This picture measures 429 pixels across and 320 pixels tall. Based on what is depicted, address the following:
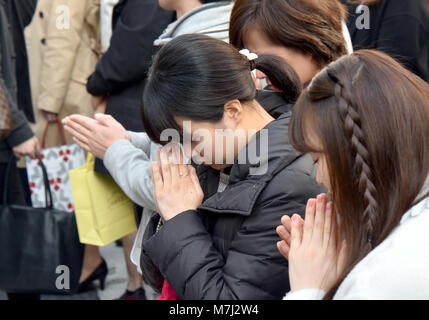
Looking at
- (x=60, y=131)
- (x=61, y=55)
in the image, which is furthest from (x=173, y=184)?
(x=61, y=55)

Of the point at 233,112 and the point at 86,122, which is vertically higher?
the point at 233,112

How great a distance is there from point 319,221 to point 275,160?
0.82 feet

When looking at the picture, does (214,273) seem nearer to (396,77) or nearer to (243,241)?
(243,241)

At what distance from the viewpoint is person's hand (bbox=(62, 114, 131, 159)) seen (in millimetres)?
2197

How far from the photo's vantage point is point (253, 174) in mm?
1543

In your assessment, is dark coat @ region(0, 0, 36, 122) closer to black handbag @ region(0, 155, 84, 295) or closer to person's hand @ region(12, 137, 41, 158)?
person's hand @ region(12, 137, 41, 158)

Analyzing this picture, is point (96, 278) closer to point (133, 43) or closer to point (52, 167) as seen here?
point (52, 167)

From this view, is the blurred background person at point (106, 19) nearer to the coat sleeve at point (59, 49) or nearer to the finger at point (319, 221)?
the coat sleeve at point (59, 49)

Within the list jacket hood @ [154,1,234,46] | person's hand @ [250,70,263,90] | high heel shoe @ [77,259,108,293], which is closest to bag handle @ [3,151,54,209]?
high heel shoe @ [77,259,108,293]

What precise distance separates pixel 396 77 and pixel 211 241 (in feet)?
2.09

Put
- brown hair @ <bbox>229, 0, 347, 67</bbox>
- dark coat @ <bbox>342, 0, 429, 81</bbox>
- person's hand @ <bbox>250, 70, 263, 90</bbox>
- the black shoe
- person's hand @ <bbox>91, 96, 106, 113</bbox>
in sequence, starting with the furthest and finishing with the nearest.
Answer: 1. the black shoe
2. person's hand @ <bbox>91, 96, 106, 113</bbox>
3. dark coat @ <bbox>342, 0, 429, 81</bbox>
4. brown hair @ <bbox>229, 0, 347, 67</bbox>
5. person's hand @ <bbox>250, 70, 263, 90</bbox>

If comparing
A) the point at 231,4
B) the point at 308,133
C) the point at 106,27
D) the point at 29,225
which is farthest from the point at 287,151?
the point at 106,27

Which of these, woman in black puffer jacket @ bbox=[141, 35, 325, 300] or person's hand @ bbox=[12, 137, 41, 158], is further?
person's hand @ bbox=[12, 137, 41, 158]

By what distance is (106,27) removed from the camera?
340 centimetres
